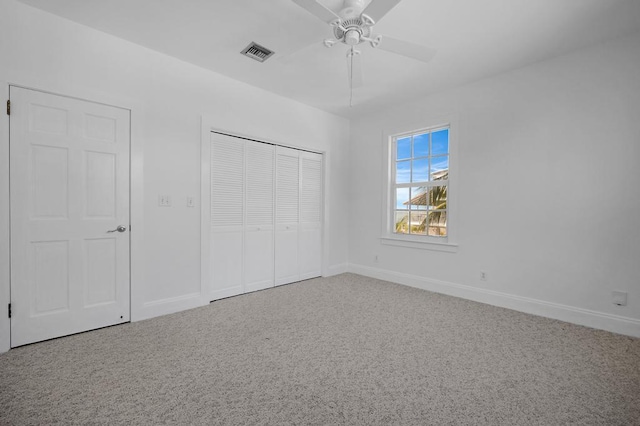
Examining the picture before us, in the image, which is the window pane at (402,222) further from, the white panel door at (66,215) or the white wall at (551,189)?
the white panel door at (66,215)

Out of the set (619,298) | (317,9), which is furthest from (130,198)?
(619,298)

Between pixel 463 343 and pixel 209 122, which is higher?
pixel 209 122

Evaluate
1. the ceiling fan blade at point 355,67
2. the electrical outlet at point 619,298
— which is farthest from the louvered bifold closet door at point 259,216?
the electrical outlet at point 619,298

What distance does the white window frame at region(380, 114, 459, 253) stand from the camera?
3662 millimetres

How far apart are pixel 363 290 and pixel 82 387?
115 inches

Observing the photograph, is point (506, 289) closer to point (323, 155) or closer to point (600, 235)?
point (600, 235)

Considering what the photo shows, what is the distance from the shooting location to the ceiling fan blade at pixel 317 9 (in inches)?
65.5

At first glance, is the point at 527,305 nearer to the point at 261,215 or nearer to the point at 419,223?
the point at 419,223

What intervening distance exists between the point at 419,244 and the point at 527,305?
1368mm

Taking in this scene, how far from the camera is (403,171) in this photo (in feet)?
14.2

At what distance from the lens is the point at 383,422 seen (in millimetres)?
1475

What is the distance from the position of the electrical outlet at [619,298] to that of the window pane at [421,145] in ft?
8.00

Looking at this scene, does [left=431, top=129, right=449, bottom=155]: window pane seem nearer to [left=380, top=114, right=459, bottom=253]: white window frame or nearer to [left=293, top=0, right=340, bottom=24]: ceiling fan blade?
[left=380, top=114, right=459, bottom=253]: white window frame

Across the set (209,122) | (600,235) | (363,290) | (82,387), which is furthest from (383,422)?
(209,122)
